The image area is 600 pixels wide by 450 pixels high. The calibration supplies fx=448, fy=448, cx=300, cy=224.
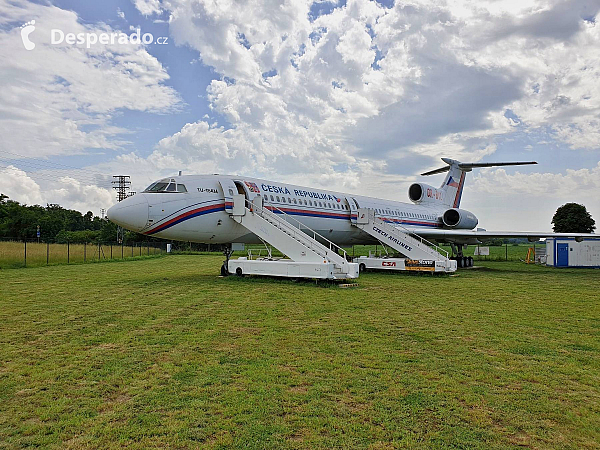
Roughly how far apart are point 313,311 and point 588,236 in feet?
52.5

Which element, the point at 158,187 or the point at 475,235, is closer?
the point at 158,187

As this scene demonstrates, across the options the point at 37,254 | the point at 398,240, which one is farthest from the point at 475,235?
the point at 37,254

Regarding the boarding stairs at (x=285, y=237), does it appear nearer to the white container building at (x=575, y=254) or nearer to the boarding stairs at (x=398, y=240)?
the boarding stairs at (x=398, y=240)

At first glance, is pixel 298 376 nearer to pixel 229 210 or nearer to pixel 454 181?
pixel 229 210

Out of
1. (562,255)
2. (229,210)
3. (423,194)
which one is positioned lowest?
(562,255)

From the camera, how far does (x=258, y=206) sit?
645 inches

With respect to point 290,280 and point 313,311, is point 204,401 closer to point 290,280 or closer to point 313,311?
point 313,311

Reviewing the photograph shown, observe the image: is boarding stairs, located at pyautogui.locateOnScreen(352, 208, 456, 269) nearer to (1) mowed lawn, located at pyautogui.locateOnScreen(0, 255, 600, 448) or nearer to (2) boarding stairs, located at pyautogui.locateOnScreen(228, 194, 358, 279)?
(2) boarding stairs, located at pyautogui.locateOnScreen(228, 194, 358, 279)

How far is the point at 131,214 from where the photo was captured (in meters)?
14.1

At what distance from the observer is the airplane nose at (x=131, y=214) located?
14.1 meters

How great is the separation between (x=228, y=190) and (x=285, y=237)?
3008mm

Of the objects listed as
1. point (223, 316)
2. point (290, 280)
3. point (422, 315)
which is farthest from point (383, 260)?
point (223, 316)

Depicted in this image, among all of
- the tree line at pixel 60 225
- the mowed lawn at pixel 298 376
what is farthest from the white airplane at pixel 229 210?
the tree line at pixel 60 225

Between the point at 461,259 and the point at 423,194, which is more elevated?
the point at 423,194
